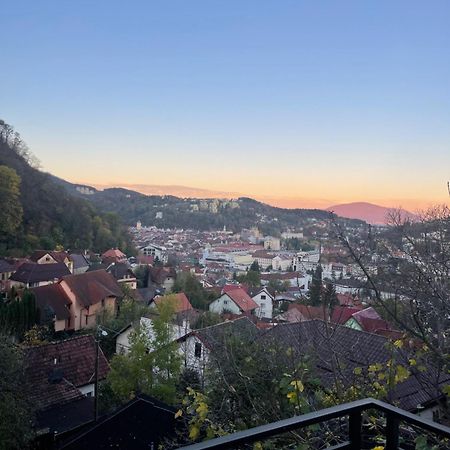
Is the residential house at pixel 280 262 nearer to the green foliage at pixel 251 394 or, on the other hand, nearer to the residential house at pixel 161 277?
the residential house at pixel 161 277

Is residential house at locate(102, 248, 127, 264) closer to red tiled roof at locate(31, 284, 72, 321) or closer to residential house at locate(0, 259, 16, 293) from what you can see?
residential house at locate(0, 259, 16, 293)

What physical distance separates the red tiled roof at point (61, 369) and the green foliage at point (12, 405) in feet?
2.49

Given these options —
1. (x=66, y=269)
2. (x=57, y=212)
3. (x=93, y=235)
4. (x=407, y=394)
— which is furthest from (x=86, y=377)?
(x=93, y=235)

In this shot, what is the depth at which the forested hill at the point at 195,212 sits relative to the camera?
78.8 metres

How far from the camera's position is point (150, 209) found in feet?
274

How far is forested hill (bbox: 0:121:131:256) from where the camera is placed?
32312 mm

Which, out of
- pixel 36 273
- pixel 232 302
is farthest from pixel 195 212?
pixel 232 302

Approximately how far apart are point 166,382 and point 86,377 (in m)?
2.33

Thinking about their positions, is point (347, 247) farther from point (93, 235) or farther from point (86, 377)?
point (93, 235)

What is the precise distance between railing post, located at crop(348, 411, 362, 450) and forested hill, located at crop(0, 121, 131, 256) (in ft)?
110

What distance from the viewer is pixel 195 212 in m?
88.9

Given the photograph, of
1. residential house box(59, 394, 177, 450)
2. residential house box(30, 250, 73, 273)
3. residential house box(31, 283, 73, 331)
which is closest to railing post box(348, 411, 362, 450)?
residential house box(59, 394, 177, 450)

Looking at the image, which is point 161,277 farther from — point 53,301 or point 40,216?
point 53,301

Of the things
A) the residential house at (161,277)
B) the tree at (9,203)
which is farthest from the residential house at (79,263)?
the residential house at (161,277)
